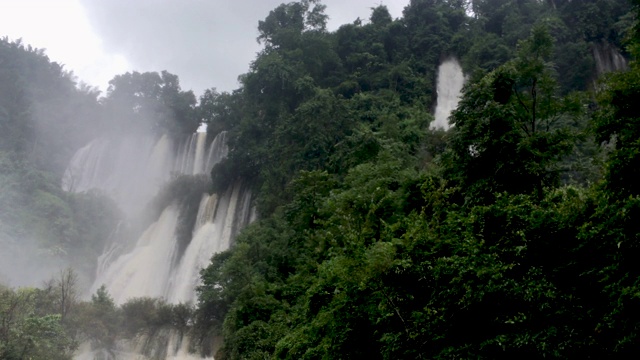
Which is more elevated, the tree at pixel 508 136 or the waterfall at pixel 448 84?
the waterfall at pixel 448 84

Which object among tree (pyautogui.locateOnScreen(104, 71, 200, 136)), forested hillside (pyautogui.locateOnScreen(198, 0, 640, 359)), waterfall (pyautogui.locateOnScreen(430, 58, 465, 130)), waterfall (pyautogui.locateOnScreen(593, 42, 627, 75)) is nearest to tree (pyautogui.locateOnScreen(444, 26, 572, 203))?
forested hillside (pyautogui.locateOnScreen(198, 0, 640, 359))

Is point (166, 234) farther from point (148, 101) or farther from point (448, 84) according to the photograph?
point (148, 101)

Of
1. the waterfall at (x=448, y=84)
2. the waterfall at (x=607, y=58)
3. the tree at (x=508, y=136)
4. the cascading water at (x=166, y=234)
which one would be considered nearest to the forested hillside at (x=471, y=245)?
the tree at (x=508, y=136)

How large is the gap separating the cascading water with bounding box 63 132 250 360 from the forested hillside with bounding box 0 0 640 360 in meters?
1.21

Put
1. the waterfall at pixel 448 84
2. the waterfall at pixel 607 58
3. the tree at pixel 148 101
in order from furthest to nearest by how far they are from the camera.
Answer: the tree at pixel 148 101
the waterfall at pixel 448 84
the waterfall at pixel 607 58

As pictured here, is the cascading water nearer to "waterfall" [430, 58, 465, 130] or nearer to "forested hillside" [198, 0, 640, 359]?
"forested hillside" [198, 0, 640, 359]

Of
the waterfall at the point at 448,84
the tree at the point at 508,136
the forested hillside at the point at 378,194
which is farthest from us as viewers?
the waterfall at the point at 448,84

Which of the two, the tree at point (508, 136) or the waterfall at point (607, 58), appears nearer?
the tree at point (508, 136)

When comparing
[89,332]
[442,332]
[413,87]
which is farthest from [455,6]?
[442,332]

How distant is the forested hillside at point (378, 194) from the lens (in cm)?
772

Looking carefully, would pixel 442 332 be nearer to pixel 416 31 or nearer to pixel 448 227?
pixel 448 227

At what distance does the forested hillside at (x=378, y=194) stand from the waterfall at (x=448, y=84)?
0.89m

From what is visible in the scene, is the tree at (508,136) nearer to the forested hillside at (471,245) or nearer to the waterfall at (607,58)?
the forested hillside at (471,245)

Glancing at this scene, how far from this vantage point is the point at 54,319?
71.4 feet
